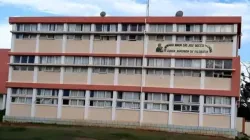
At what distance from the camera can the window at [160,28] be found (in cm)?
2831

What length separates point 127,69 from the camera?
28844mm

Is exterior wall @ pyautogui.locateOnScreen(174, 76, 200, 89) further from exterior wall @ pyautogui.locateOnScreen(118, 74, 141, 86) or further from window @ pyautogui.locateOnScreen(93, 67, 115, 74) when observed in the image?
window @ pyautogui.locateOnScreen(93, 67, 115, 74)

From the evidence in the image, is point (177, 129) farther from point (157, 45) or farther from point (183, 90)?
point (157, 45)

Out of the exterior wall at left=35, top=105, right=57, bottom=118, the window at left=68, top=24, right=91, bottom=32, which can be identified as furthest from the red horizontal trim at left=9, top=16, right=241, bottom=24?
the exterior wall at left=35, top=105, right=57, bottom=118

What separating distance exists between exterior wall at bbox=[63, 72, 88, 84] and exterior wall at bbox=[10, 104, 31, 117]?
3.77 metres

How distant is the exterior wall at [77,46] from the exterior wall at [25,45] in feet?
9.70

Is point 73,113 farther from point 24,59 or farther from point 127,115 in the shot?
point 24,59

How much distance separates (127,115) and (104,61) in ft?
14.7

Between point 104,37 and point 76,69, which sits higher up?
point 104,37

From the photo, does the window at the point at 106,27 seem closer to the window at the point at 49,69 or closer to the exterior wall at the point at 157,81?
the window at the point at 49,69

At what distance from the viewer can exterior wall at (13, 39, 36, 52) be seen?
30797 millimetres

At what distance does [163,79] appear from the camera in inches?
1105

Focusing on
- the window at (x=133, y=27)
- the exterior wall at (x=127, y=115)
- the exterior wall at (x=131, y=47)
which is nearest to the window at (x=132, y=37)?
the exterior wall at (x=131, y=47)

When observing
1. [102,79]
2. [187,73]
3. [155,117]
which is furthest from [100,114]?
[187,73]
